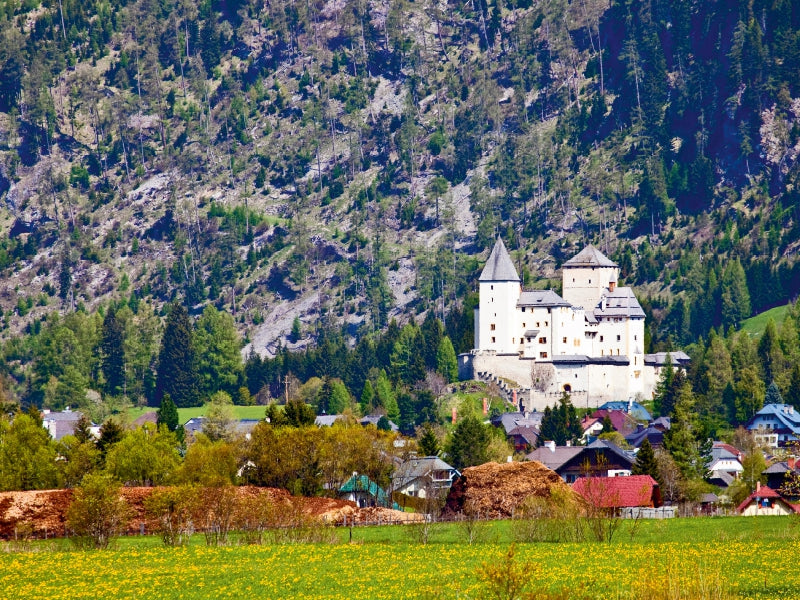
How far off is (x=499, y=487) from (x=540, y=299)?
79.2 meters

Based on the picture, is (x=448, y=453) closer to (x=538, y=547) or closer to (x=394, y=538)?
(x=394, y=538)

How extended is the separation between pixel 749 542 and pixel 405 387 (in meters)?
107

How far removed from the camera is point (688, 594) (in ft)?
125

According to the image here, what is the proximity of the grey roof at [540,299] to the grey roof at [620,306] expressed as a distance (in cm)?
384

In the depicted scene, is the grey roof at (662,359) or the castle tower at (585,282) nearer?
the grey roof at (662,359)

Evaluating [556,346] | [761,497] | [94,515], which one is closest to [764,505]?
[761,497]

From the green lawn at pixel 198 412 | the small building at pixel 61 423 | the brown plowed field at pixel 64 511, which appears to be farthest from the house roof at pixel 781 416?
the brown plowed field at pixel 64 511

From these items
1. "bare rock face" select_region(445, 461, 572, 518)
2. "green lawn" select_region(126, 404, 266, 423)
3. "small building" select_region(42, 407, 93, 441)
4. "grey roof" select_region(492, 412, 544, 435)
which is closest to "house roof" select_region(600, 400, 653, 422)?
"grey roof" select_region(492, 412, 544, 435)

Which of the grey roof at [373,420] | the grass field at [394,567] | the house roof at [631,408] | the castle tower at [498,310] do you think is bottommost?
the grass field at [394,567]

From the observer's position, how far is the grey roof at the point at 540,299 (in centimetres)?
16825

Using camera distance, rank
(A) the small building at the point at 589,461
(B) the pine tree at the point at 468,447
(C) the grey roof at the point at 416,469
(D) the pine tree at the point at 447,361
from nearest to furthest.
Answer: (C) the grey roof at the point at 416,469, (A) the small building at the point at 589,461, (B) the pine tree at the point at 468,447, (D) the pine tree at the point at 447,361

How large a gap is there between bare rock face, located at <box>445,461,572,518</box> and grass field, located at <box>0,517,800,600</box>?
17.1m

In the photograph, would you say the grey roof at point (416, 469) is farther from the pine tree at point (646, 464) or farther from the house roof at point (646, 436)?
the house roof at point (646, 436)

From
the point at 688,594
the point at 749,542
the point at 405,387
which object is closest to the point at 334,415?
the point at 405,387
